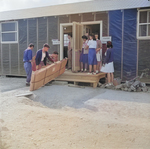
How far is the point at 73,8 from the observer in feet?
31.0

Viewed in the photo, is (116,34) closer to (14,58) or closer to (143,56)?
(143,56)

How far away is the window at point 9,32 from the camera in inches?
438

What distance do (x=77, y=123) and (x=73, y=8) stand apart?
262 inches

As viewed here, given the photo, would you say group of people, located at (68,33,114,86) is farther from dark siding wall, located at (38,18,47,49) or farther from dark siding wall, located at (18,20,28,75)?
dark siding wall, located at (18,20,28,75)

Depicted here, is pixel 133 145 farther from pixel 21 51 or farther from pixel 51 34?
pixel 21 51

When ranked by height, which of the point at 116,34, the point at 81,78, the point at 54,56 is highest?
the point at 116,34

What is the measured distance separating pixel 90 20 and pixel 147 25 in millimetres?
2427

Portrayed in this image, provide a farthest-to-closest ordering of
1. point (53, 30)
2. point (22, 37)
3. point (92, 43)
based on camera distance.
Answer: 1. point (22, 37)
2. point (53, 30)
3. point (92, 43)

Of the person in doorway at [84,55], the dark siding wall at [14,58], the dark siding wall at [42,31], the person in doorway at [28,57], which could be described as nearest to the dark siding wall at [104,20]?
the person in doorway at [84,55]

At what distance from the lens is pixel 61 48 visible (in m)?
9.96

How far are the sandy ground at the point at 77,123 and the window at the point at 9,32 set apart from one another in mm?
5684

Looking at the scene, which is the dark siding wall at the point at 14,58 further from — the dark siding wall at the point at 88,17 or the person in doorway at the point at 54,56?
the dark siding wall at the point at 88,17

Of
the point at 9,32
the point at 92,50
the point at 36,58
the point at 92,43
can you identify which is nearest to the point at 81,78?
the point at 92,50

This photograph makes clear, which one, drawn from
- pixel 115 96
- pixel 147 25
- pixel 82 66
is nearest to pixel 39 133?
pixel 115 96
